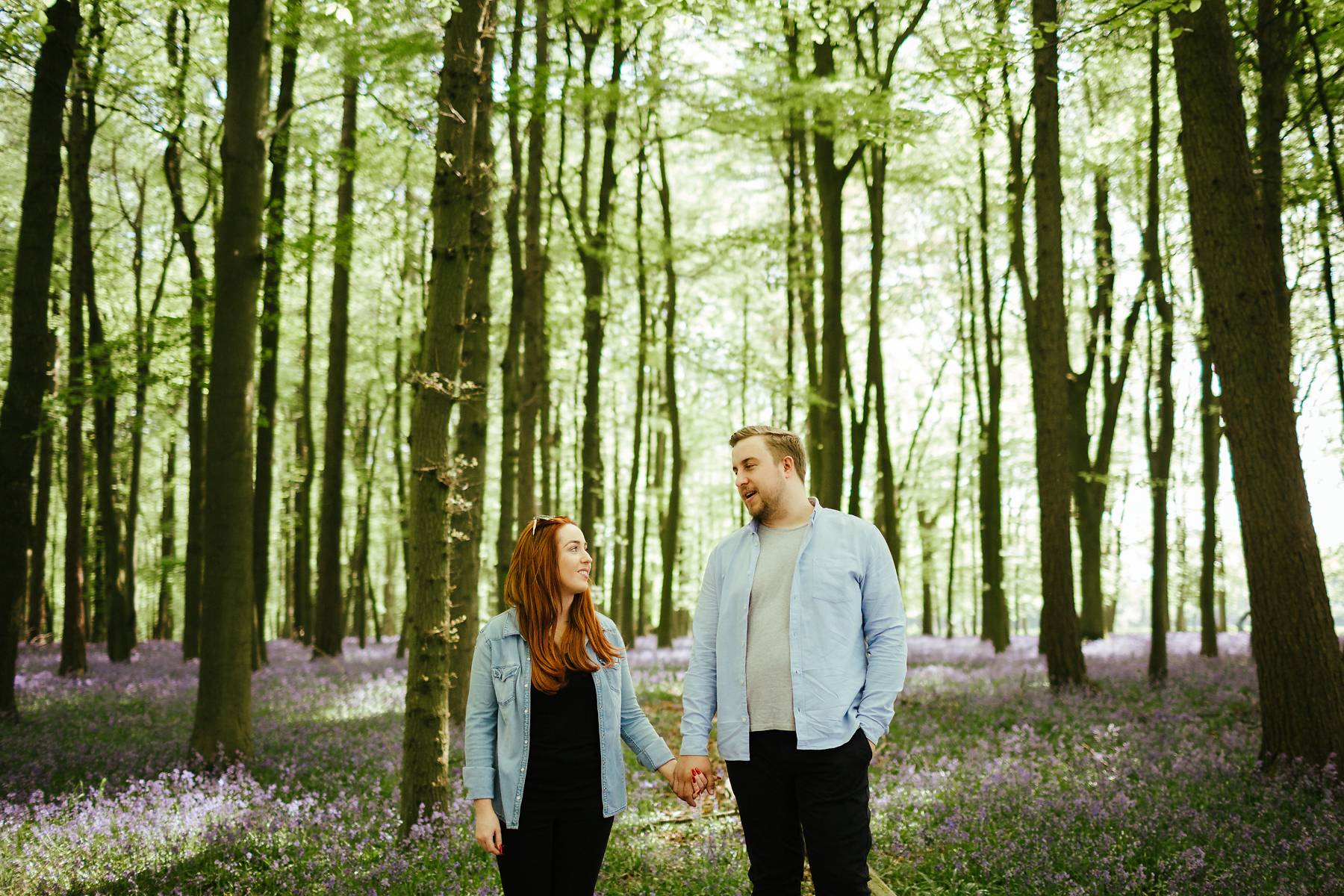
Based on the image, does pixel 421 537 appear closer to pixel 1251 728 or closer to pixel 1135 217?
pixel 1251 728

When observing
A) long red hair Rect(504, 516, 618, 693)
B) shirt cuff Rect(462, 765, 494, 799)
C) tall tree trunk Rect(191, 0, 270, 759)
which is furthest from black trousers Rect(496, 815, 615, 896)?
tall tree trunk Rect(191, 0, 270, 759)

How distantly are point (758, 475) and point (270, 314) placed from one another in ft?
39.4

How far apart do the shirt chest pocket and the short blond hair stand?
4.44 ft

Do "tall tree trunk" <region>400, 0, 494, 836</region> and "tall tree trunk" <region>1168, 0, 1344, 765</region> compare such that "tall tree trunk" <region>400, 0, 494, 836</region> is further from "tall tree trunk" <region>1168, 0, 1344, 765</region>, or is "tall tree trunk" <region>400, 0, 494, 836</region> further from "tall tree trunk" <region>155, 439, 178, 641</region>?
"tall tree trunk" <region>155, 439, 178, 641</region>

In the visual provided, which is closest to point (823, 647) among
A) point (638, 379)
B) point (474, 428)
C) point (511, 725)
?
point (511, 725)

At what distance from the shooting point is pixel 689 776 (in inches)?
142

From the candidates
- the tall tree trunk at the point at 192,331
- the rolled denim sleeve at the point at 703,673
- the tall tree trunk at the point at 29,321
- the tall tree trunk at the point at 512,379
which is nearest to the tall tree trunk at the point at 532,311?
the tall tree trunk at the point at 512,379

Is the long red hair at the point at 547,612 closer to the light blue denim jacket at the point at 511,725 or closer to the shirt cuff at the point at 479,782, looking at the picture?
the light blue denim jacket at the point at 511,725

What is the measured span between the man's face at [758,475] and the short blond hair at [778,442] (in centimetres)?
2

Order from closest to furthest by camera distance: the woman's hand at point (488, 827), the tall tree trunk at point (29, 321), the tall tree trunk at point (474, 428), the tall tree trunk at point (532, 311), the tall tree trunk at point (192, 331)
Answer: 1. the woman's hand at point (488, 827)
2. the tall tree trunk at point (474, 428)
3. the tall tree trunk at point (29, 321)
4. the tall tree trunk at point (192, 331)
5. the tall tree trunk at point (532, 311)

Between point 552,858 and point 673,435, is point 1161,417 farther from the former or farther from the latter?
point 552,858

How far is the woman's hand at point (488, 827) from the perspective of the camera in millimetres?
3504

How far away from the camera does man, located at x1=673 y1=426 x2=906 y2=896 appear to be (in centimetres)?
356

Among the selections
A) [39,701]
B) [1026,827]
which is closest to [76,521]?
[39,701]
